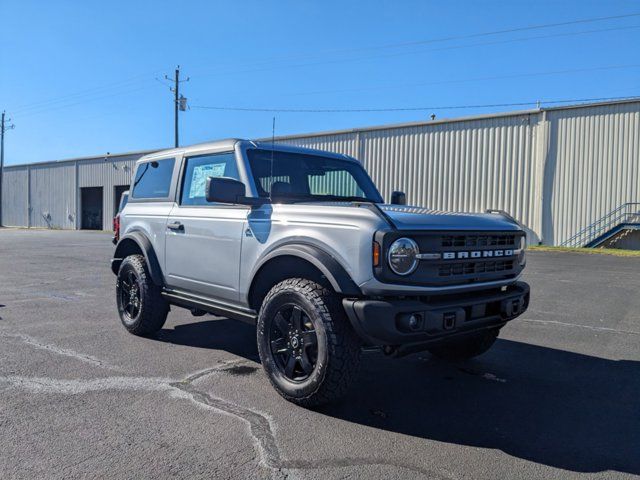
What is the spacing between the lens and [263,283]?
14.1 feet

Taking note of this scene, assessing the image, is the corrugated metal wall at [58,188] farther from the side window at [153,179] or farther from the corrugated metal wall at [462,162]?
the side window at [153,179]

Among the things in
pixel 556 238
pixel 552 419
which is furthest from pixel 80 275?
pixel 556 238

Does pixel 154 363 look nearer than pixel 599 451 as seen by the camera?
No

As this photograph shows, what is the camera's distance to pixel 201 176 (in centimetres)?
526

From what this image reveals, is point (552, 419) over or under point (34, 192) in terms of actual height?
under

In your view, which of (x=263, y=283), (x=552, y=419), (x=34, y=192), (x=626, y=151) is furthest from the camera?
(x=34, y=192)

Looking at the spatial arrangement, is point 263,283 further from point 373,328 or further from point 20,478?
point 20,478

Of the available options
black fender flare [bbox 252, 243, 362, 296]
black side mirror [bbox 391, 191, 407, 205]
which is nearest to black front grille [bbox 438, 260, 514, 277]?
black fender flare [bbox 252, 243, 362, 296]

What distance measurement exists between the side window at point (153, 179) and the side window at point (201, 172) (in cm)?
34

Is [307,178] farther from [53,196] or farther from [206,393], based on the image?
[53,196]

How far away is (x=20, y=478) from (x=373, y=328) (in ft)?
6.90

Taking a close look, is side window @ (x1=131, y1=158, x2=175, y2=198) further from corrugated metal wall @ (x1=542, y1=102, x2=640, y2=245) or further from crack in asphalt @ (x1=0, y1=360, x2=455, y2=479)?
corrugated metal wall @ (x1=542, y1=102, x2=640, y2=245)

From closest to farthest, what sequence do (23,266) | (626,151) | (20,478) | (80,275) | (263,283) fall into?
(20,478), (263,283), (80,275), (23,266), (626,151)

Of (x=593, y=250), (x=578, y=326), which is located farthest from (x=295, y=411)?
(x=593, y=250)
